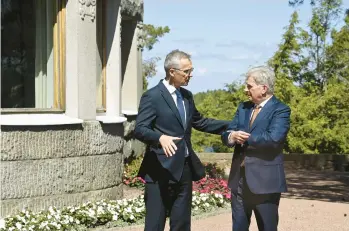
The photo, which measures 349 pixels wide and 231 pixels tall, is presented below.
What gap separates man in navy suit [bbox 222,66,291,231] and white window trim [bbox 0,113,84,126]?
4.16m

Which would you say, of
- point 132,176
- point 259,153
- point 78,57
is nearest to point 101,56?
point 78,57

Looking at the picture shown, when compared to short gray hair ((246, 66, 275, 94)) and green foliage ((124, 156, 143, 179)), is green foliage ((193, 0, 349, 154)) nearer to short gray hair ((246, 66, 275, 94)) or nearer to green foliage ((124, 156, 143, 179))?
green foliage ((124, 156, 143, 179))

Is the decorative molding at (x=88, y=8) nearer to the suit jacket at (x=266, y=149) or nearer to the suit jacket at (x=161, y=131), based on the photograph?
the suit jacket at (x=161, y=131)

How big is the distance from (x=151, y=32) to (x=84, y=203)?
58.3 ft

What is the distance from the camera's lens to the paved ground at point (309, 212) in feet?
30.1

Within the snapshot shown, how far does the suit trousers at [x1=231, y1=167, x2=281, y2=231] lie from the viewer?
19.0 feet

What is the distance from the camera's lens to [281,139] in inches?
222

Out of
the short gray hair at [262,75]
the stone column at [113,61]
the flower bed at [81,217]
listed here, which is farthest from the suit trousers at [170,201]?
the stone column at [113,61]

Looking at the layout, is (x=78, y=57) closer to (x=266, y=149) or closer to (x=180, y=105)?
(x=180, y=105)

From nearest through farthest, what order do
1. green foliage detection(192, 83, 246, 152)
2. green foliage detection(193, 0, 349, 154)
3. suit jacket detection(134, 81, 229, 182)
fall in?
suit jacket detection(134, 81, 229, 182) → green foliage detection(193, 0, 349, 154) → green foliage detection(192, 83, 246, 152)

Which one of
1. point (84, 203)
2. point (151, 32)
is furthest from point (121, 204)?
point (151, 32)

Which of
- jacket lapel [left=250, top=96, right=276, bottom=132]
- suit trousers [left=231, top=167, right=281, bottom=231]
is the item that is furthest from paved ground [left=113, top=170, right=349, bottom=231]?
jacket lapel [left=250, top=96, right=276, bottom=132]

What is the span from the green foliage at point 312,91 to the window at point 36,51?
16.1 metres

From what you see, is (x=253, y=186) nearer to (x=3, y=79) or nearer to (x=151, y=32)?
(x=3, y=79)
